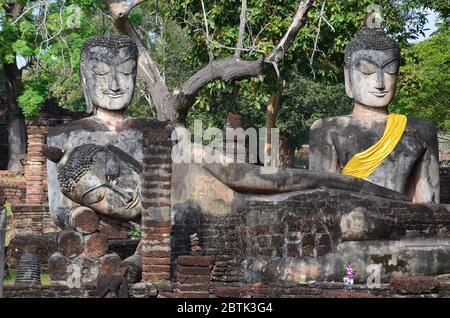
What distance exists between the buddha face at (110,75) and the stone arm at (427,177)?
371 centimetres

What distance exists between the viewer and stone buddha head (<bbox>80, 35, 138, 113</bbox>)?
39.7ft

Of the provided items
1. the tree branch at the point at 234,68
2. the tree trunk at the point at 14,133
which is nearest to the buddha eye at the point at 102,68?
the tree branch at the point at 234,68

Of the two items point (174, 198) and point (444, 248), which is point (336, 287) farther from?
point (174, 198)

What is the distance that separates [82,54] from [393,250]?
4.53m

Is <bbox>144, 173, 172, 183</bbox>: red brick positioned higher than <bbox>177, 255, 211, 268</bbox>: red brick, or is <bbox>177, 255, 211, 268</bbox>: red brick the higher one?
<bbox>144, 173, 172, 183</bbox>: red brick

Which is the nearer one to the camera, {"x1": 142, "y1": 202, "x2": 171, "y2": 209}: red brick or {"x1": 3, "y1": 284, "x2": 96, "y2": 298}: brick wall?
{"x1": 3, "y1": 284, "x2": 96, "y2": 298}: brick wall

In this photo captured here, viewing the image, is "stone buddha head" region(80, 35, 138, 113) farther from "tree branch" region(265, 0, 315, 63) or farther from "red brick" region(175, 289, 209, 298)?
"tree branch" region(265, 0, 315, 63)

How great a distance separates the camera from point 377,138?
12328 mm

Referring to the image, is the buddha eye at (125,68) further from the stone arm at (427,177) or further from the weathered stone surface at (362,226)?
the stone arm at (427,177)

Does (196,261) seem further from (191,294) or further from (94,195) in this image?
(94,195)

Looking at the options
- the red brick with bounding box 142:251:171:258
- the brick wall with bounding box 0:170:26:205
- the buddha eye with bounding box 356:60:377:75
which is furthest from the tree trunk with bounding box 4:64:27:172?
the red brick with bounding box 142:251:171:258

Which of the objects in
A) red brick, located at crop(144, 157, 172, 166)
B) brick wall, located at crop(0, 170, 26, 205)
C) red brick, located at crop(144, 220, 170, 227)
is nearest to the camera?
red brick, located at crop(144, 220, 170, 227)

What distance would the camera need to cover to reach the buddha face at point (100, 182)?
10992mm

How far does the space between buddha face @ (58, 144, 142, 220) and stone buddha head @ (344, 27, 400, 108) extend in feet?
10.7
